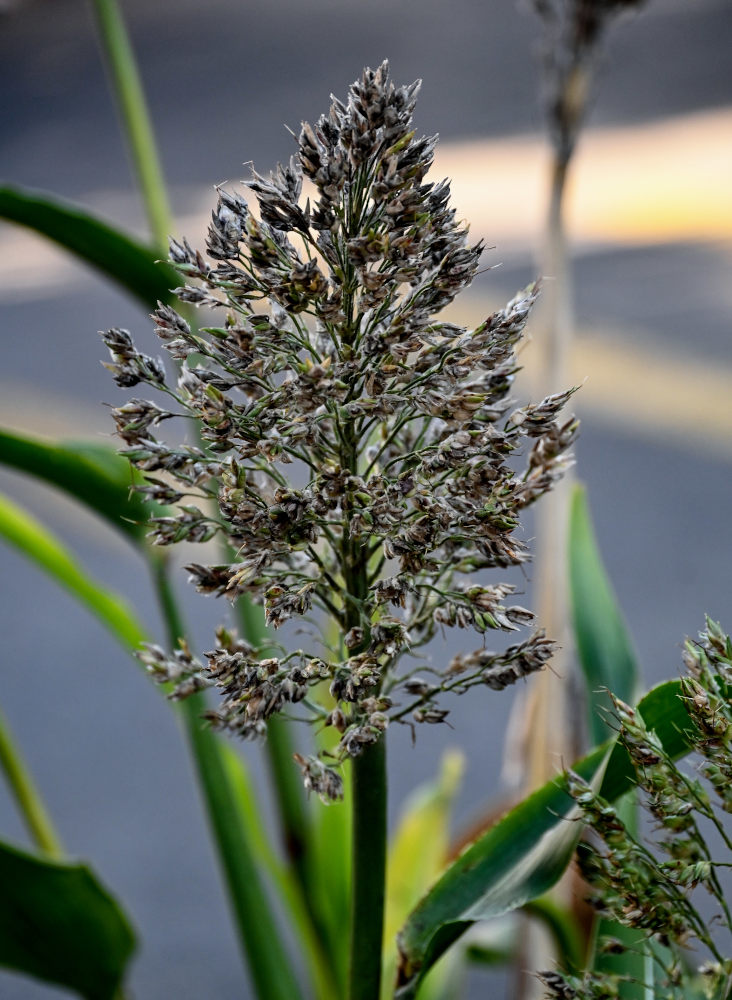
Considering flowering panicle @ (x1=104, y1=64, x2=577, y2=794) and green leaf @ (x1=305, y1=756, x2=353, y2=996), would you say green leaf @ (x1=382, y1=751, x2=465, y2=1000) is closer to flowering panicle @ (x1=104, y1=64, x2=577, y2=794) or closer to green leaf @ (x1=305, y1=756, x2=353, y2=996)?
green leaf @ (x1=305, y1=756, x2=353, y2=996)

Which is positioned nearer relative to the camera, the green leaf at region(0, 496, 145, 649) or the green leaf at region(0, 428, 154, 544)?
the green leaf at region(0, 428, 154, 544)

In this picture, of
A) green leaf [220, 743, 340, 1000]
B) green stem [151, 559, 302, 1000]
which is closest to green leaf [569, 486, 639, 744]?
green stem [151, 559, 302, 1000]

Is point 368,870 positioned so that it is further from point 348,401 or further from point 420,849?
point 420,849

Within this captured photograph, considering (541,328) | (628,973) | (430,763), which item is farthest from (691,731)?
(430,763)

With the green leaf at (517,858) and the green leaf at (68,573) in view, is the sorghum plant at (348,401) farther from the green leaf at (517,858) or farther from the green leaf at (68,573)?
the green leaf at (68,573)

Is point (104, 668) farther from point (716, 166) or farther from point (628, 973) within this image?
point (716, 166)

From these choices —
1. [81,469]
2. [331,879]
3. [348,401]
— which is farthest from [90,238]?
[331,879]
